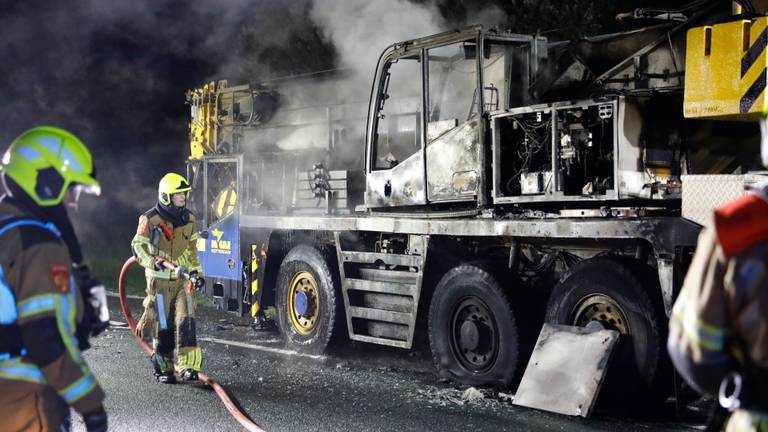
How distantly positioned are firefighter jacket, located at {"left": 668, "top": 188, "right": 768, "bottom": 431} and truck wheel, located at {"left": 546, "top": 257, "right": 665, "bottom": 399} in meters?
4.56

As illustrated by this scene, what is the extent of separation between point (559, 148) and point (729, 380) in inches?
211

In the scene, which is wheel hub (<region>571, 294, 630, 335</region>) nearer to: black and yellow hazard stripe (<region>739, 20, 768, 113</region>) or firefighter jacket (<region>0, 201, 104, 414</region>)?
black and yellow hazard stripe (<region>739, 20, 768, 113</region>)

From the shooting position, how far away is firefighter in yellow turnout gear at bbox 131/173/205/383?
8688 millimetres

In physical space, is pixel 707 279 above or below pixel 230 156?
below

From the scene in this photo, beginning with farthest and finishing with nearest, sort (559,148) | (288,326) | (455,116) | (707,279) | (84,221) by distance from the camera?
(84,221)
(288,326)
(455,116)
(559,148)
(707,279)

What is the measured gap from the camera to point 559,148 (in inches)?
311

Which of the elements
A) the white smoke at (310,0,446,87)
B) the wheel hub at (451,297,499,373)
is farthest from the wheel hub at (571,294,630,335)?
the white smoke at (310,0,446,87)

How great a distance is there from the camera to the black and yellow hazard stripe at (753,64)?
21.8 ft

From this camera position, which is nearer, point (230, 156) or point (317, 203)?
point (317, 203)

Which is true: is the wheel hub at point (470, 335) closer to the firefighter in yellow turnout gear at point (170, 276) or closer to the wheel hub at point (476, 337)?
the wheel hub at point (476, 337)

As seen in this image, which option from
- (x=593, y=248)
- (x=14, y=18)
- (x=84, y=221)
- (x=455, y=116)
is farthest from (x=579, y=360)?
(x=84, y=221)

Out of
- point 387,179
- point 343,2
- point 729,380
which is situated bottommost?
point 729,380

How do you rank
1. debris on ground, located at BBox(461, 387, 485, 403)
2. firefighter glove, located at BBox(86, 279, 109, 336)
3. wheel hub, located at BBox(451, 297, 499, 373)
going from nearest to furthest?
firefighter glove, located at BBox(86, 279, 109, 336)
debris on ground, located at BBox(461, 387, 485, 403)
wheel hub, located at BBox(451, 297, 499, 373)

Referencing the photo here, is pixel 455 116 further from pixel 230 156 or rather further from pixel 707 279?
pixel 707 279
